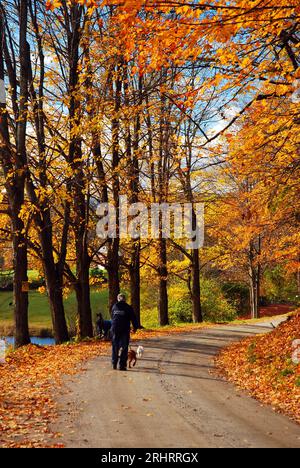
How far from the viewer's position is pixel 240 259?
34.6 meters

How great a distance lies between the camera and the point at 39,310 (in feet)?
179

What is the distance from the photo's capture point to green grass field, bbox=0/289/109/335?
45.8m

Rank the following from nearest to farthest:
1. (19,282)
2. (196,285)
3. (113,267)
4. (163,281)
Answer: (19,282), (113,267), (163,281), (196,285)

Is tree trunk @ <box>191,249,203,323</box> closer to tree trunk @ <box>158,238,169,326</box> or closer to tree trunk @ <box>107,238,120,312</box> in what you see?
tree trunk @ <box>158,238,169,326</box>

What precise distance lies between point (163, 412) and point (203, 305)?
29397mm

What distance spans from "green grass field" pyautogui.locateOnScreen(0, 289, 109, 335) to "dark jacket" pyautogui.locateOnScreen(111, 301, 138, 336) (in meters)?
29.5

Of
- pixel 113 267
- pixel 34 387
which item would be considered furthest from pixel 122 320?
pixel 113 267

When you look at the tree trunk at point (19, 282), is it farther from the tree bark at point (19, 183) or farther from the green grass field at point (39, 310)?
the green grass field at point (39, 310)

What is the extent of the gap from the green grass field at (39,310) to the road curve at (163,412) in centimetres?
3095

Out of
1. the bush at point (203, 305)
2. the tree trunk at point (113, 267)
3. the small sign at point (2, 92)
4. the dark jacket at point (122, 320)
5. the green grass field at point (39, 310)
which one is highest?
the small sign at point (2, 92)

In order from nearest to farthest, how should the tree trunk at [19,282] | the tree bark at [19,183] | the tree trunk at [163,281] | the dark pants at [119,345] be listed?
the dark pants at [119,345] → the tree bark at [19,183] → the tree trunk at [19,282] → the tree trunk at [163,281]

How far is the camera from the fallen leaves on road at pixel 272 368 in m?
9.52

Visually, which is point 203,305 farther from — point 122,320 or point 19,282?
point 122,320

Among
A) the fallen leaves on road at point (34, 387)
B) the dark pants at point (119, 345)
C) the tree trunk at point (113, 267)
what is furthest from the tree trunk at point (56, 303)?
the dark pants at point (119, 345)
